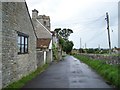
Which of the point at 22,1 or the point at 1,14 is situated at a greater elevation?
the point at 22,1

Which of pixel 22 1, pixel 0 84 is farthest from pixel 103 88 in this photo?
pixel 22 1

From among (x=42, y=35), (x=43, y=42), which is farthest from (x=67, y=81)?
(x=42, y=35)

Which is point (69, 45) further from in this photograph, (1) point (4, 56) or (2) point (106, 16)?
(1) point (4, 56)

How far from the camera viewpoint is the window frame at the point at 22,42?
16520 millimetres

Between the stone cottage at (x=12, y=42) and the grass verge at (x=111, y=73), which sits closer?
the stone cottage at (x=12, y=42)

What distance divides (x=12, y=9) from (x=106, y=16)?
2930 centimetres

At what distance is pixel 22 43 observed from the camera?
17.6 m

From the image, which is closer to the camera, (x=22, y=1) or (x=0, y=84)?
(x=0, y=84)

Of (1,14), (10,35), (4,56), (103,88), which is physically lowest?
(103,88)

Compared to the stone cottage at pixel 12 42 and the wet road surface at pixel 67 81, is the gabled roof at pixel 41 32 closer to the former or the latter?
the wet road surface at pixel 67 81

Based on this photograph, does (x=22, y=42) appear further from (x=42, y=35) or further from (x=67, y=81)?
(x=42, y=35)

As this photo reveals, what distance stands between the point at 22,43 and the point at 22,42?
71mm

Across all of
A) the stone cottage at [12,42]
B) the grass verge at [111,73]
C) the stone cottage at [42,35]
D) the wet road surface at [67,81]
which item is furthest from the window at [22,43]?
the stone cottage at [42,35]

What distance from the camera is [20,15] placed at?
1686 centimetres
